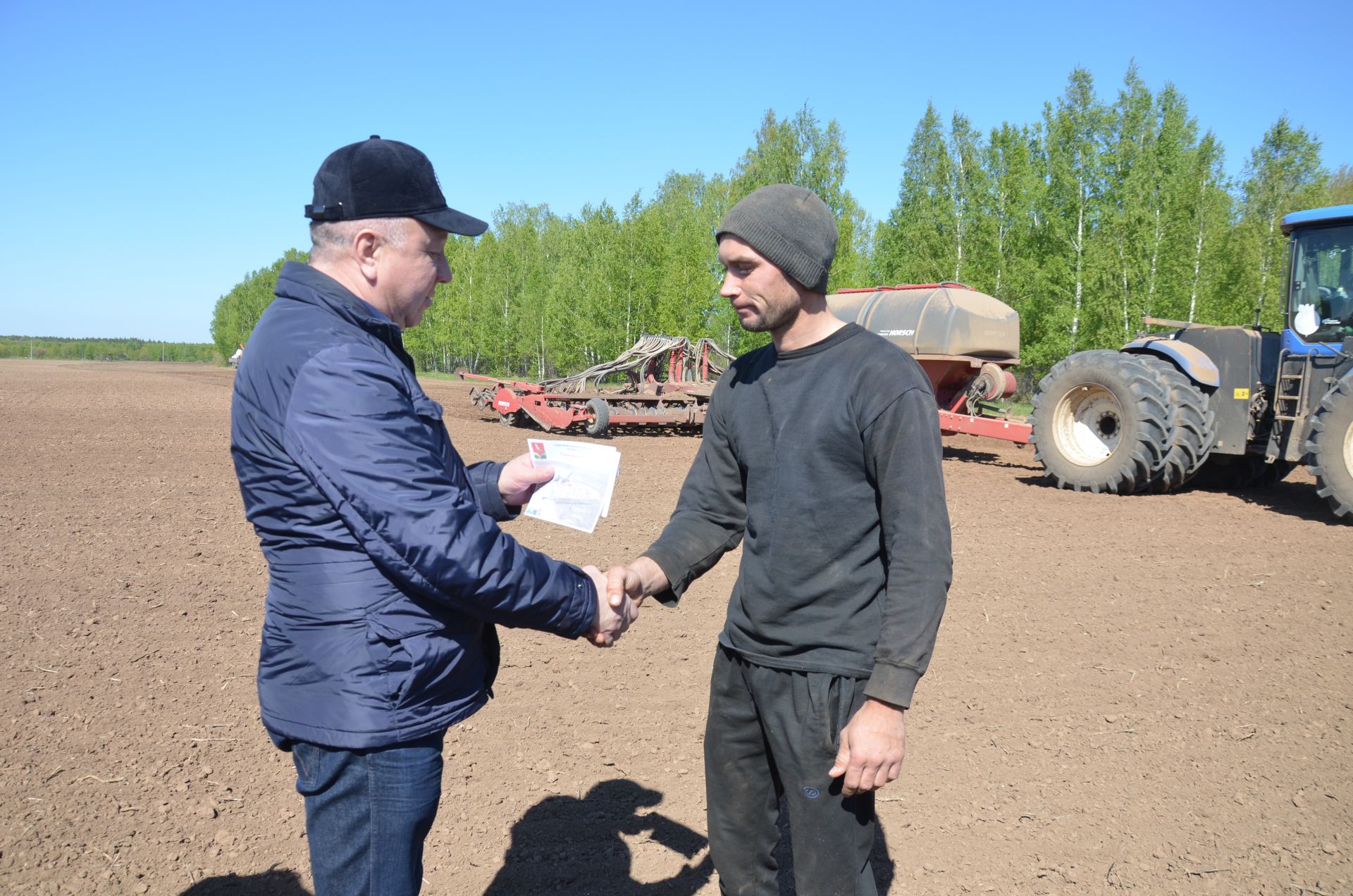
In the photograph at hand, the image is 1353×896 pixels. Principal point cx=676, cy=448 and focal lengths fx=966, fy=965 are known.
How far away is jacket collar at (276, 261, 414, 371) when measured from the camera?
76.0 inches

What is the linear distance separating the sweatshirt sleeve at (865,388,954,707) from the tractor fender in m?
8.83

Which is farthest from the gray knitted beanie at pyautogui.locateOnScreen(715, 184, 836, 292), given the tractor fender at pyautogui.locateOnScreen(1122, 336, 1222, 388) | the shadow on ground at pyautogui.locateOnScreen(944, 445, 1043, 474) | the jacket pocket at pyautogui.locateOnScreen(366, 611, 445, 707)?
the shadow on ground at pyautogui.locateOnScreen(944, 445, 1043, 474)

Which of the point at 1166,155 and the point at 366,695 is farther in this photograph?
the point at 1166,155

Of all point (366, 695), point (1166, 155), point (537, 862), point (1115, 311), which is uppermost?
point (1166, 155)

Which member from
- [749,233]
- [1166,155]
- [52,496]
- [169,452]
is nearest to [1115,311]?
[1166,155]

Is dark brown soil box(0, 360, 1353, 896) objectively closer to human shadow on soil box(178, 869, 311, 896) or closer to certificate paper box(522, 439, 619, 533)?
human shadow on soil box(178, 869, 311, 896)

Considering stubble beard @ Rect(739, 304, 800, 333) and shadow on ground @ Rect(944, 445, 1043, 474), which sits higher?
A: stubble beard @ Rect(739, 304, 800, 333)

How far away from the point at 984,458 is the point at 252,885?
13.0 metres

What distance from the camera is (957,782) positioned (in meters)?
3.86

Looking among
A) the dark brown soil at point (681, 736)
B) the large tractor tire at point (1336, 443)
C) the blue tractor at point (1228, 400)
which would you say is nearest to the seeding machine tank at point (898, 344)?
the blue tractor at point (1228, 400)

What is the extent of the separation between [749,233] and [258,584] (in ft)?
16.9

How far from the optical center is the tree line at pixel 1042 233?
83.5 ft

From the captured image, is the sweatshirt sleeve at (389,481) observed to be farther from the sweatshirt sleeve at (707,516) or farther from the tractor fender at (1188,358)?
the tractor fender at (1188,358)

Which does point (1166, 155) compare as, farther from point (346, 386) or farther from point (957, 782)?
point (346, 386)
